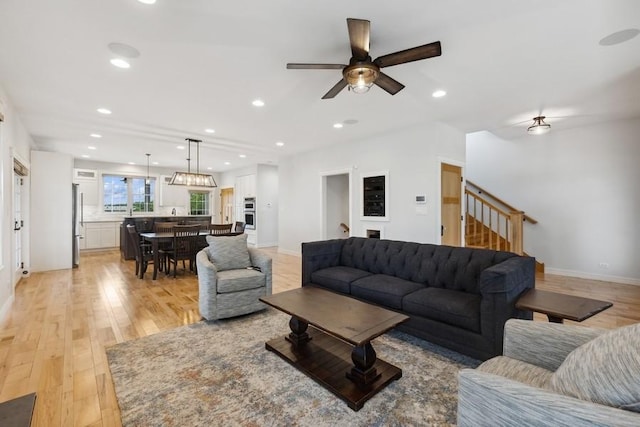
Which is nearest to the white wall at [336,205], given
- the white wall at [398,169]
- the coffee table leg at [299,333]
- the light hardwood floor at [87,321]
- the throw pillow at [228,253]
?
the white wall at [398,169]

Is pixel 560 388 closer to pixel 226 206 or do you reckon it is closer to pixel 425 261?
pixel 425 261

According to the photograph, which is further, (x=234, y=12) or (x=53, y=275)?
(x=53, y=275)

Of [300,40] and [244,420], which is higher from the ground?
[300,40]

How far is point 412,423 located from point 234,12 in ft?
9.78

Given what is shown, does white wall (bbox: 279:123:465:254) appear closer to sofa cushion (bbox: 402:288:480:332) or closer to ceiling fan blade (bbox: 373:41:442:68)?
sofa cushion (bbox: 402:288:480:332)

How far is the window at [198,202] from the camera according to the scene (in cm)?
1041

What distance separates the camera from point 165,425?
5.44ft

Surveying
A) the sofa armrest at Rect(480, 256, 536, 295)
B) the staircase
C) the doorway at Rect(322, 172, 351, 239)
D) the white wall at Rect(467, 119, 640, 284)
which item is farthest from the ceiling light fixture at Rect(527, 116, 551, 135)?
the doorway at Rect(322, 172, 351, 239)

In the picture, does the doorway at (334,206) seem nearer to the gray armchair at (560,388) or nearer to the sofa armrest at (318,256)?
the sofa armrest at (318,256)

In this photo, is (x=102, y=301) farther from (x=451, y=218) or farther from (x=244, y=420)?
(x=451, y=218)

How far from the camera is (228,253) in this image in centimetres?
356

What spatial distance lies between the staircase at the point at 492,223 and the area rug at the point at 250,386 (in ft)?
12.9

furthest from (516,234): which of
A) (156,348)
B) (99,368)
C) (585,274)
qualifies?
(99,368)

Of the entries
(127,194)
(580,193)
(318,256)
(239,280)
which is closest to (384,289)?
(318,256)
